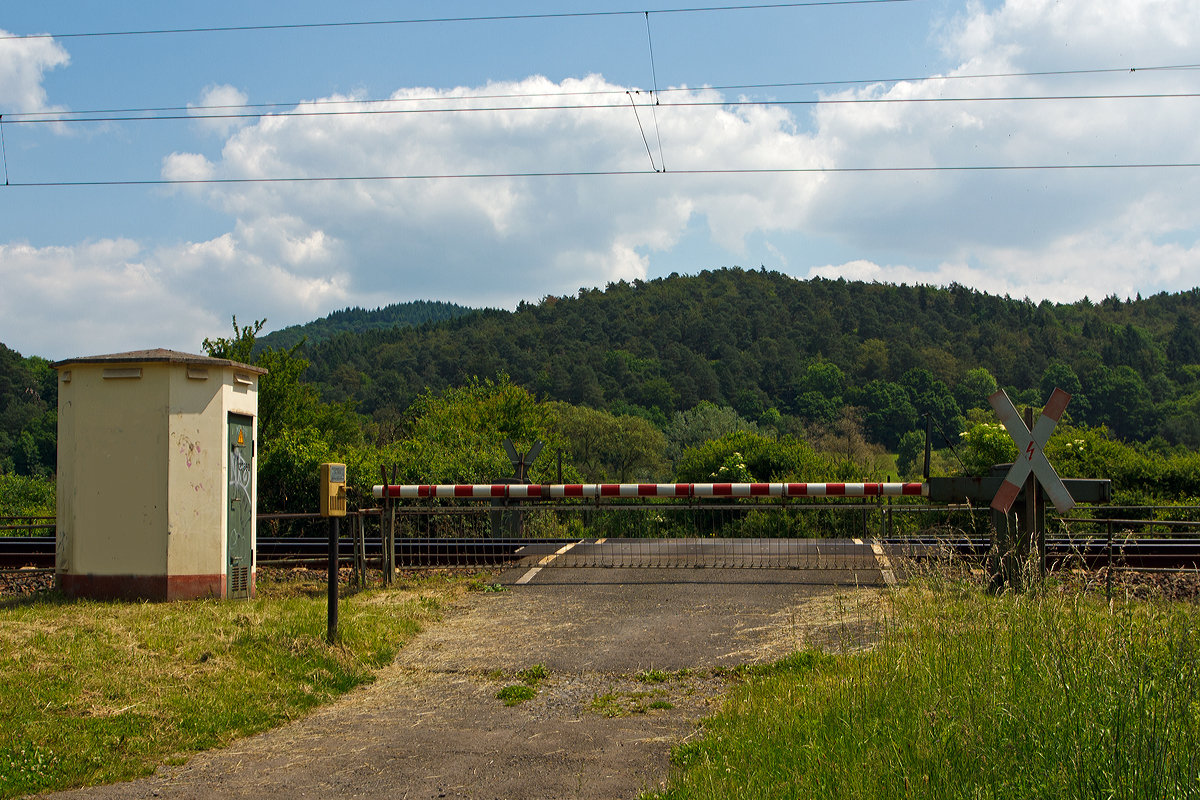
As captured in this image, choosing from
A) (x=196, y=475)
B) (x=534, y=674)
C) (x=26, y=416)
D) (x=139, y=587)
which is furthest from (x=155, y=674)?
(x=26, y=416)

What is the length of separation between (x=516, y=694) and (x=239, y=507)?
5.37 meters

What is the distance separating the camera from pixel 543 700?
738 cm

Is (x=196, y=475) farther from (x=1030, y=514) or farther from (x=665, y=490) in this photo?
(x=1030, y=514)

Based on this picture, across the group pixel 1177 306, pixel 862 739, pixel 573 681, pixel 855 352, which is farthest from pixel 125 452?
pixel 1177 306

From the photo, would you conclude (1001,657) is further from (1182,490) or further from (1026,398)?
(1026,398)

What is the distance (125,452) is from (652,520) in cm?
963

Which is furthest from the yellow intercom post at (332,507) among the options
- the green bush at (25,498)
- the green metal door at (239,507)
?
the green bush at (25,498)

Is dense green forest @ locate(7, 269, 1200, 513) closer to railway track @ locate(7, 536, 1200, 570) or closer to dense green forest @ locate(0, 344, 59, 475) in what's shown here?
dense green forest @ locate(0, 344, 59, 475)

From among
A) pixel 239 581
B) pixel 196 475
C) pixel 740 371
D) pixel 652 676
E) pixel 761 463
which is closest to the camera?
pixel 652 676

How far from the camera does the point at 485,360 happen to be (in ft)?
351

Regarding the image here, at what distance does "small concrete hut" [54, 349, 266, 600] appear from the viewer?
10461 millimetres

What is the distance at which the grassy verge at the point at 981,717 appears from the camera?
3.55 meters

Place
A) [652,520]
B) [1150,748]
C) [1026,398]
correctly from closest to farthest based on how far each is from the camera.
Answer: [1150,748] < [652,520] < [1026,398]

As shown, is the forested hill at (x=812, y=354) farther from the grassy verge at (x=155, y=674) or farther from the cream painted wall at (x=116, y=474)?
the grassy verge at (x=155, y=674)
